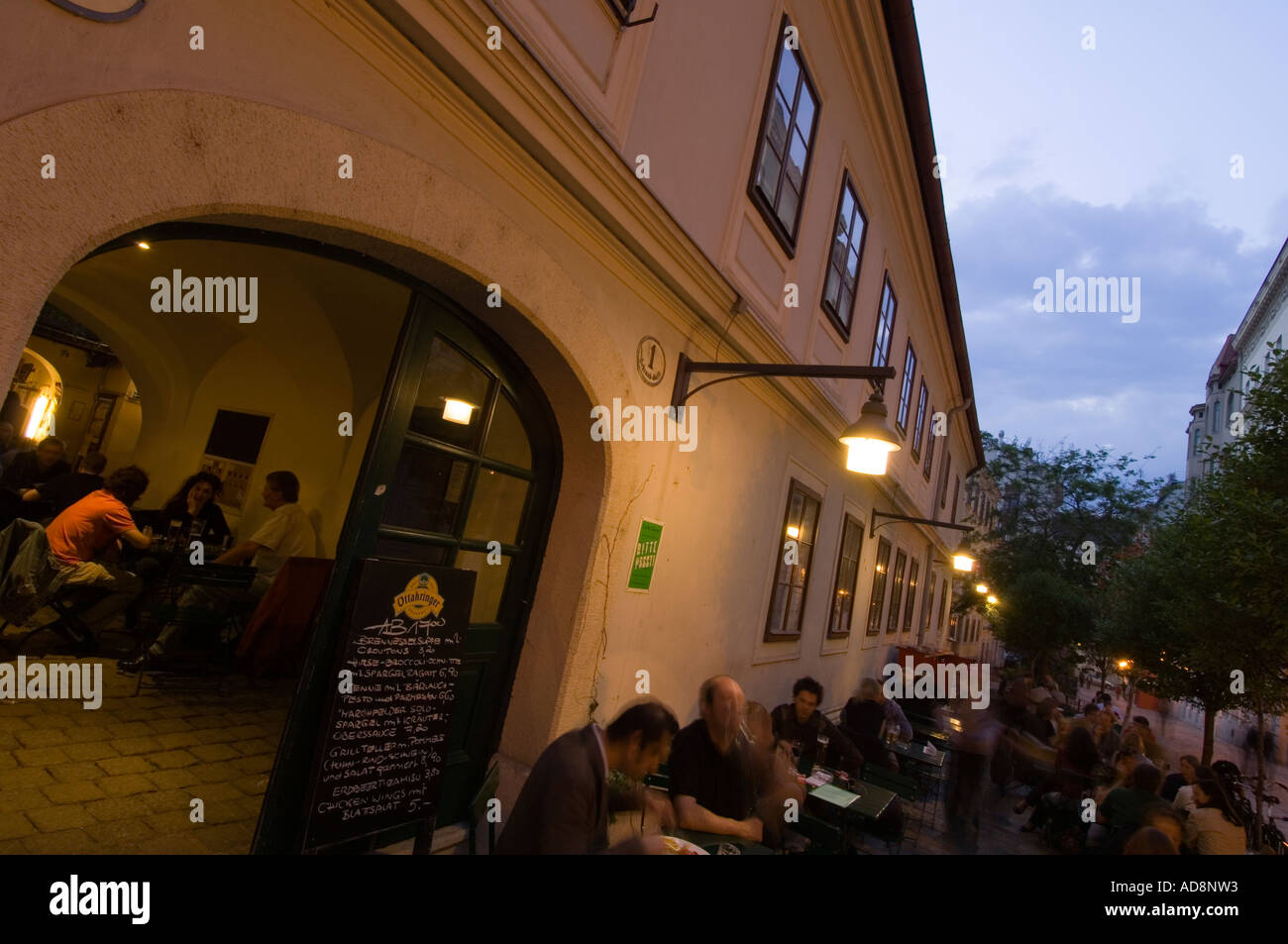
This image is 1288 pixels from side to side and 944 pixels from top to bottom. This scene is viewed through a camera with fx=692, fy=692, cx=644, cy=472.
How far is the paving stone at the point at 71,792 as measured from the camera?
3.62 meters

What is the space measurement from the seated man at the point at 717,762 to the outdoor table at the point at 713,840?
225 mm

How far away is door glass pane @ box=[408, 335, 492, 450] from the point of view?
3639 millimetres

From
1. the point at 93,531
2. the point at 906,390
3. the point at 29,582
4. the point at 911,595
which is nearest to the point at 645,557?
the point at 93,531

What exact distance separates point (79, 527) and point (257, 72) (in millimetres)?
4968

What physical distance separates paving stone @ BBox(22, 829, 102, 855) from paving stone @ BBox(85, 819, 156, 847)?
0.04 metres

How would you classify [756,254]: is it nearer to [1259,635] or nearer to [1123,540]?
[1259,635]

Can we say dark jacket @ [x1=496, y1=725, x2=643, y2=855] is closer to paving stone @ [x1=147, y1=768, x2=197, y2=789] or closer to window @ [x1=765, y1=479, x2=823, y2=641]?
paving stone @ [x1=147, y1=768, x2=197, y2=789]

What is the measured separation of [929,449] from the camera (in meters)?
15.8

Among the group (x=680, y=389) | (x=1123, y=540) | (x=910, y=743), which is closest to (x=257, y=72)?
(x=680, y=389)

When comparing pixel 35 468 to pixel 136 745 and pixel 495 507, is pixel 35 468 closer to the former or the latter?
pixel 136 745

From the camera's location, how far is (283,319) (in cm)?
812
